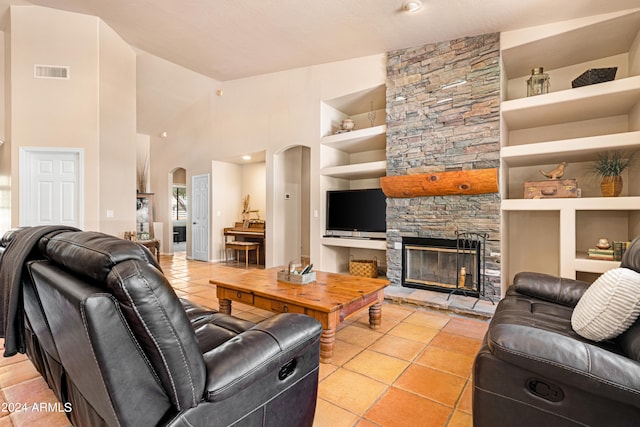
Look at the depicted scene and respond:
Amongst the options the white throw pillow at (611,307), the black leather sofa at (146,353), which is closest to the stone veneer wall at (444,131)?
the white throw pillow at (611,307)

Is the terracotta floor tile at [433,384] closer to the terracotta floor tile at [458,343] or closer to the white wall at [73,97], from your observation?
the terracotta floor tile at [458,343]

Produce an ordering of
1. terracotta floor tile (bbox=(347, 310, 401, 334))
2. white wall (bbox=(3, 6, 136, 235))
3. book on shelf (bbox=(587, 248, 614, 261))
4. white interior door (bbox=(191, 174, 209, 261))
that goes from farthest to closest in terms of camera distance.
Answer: white interior door (bbox=(191, 174, 209, 261)), white wall (bbox=(3, 6, 136, 235)), book on shelf (bbox=(587, 248, 614, 261)), terracotta floor tile (bbox=(347, 310, 401, 334))

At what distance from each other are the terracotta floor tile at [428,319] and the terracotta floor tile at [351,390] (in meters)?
1.26

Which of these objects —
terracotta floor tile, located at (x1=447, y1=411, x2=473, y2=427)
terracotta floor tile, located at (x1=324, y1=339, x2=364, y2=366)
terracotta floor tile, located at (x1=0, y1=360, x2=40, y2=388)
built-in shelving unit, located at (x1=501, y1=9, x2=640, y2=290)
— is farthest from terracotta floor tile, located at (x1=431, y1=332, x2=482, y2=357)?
terracotta floor tile, located at (x1=0, y1=360, x2=40, y2=388)

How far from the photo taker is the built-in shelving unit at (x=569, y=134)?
3172 millimetres

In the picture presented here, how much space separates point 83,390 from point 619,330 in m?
2.21

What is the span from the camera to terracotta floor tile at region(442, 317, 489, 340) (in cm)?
285

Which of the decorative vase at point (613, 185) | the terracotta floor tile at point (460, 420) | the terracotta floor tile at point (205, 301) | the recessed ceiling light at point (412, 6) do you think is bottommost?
the terracotta floor tile at point (460, 420)

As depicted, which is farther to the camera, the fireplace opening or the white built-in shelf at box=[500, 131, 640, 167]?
the fireplace opening

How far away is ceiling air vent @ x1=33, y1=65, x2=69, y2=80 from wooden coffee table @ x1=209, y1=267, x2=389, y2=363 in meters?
4.01

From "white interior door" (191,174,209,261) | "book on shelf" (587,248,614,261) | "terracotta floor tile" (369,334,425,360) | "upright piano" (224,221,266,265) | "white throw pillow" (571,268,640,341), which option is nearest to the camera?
"white throw pillow" (571,268,640,341)

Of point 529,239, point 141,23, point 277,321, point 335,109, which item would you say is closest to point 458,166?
point 529,239

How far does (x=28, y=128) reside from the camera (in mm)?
4305

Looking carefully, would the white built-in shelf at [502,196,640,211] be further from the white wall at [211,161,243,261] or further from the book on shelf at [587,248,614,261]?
the white wall at [211,161,243,261]
